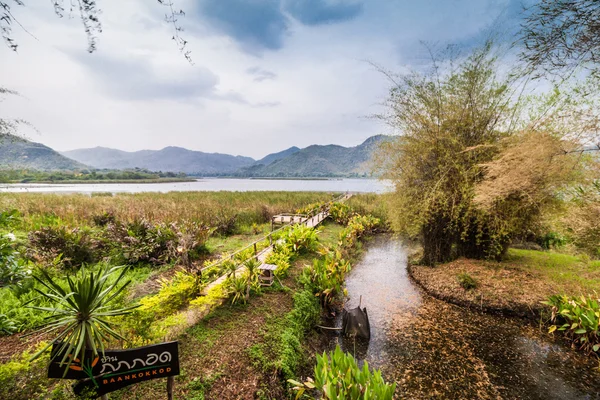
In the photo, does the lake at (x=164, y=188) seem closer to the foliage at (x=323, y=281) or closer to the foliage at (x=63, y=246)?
the foliage at (x=63, y=246)

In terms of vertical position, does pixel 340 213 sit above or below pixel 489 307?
above

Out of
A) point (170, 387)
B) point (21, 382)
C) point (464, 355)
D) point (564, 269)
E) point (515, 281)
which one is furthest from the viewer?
point (564, 269)

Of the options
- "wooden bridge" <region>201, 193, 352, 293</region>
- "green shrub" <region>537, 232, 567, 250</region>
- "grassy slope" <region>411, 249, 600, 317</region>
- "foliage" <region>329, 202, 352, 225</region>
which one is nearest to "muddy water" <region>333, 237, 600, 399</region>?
"grassy slope" <region>411, 249, 600, 317</region>

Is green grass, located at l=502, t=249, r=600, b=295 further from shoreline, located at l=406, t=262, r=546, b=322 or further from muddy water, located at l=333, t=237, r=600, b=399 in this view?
muddy water, located at l=333, t=237, r=600, b=399

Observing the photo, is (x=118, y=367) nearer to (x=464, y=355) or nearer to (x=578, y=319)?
(x=464, y=355)

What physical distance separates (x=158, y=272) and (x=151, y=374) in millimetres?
4848

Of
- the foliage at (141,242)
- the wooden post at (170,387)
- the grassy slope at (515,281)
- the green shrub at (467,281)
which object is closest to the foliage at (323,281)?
the grassy slope at (515,281)

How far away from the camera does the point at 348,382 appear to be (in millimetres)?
2877

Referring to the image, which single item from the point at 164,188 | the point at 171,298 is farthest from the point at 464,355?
the point at 164,188

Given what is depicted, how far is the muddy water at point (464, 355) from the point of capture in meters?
3.77

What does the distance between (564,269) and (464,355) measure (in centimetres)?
476

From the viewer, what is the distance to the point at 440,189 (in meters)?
7.16

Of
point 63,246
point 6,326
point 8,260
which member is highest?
point 8,260

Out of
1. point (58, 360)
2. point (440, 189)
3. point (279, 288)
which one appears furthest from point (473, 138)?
point (58, 360)
